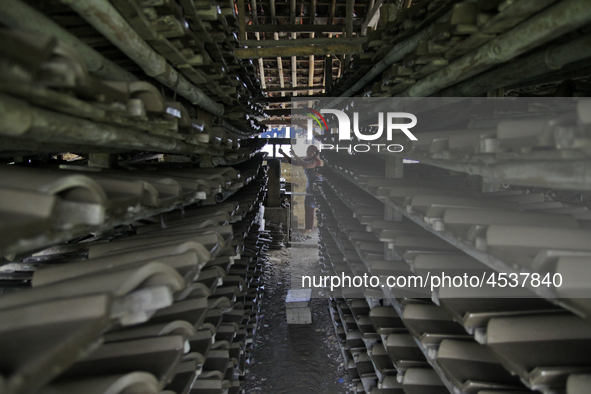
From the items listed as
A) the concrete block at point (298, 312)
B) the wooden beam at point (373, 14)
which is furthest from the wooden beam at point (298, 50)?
the concrete block at point (298, 312)

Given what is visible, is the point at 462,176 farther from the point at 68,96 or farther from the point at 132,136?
the point at 68,96

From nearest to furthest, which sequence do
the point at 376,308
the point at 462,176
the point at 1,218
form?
the point at 1,218, the point at 376,308, the point at 462,176

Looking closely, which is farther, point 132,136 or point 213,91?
point 213,91

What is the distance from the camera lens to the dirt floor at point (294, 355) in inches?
159

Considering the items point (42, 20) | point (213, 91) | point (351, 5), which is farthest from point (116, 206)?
point (351, 5)

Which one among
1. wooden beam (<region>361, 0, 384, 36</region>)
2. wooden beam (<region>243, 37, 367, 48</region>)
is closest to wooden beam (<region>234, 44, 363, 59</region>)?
wooden beam (<region>243, 37, 367, 48</region>)

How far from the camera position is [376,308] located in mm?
3139

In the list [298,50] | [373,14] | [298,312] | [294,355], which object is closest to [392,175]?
[294,355]

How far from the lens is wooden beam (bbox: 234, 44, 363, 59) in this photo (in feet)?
17.7

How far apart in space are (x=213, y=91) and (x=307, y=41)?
2790mm

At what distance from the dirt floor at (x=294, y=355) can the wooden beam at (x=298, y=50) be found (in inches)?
154

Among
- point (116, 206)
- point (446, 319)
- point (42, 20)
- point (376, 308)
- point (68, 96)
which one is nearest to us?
point (68, 96)

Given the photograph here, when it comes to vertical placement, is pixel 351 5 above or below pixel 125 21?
above

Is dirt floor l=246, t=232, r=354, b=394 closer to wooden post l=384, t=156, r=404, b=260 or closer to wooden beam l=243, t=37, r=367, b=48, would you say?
wooden post l=384, t=156, r=404, b=260
